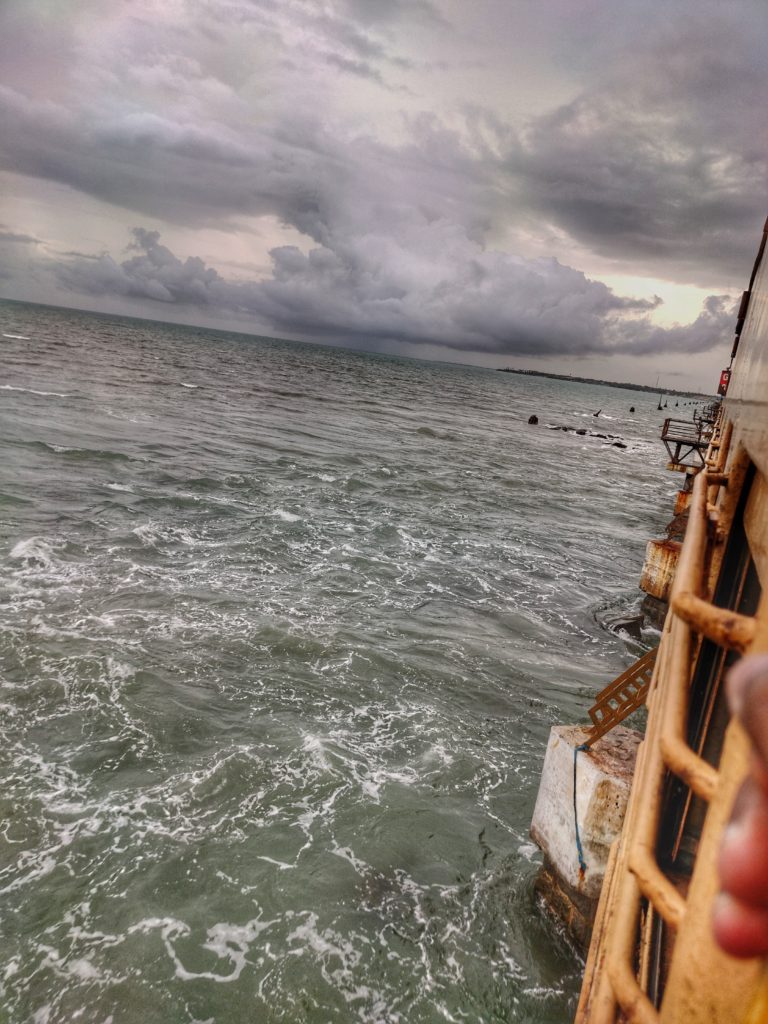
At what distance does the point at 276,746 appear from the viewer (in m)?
8.13

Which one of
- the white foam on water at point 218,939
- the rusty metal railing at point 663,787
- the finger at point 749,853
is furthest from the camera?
the white foam on water at point 218,939

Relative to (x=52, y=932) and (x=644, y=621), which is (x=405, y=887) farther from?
(x=644, y=621)

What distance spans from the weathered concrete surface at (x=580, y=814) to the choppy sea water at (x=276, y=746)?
463mm

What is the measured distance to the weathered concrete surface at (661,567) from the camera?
42.3ft

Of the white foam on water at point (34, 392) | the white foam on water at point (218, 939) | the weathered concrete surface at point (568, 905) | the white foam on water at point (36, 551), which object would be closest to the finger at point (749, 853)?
the weathered concrete surface at point (568, 905)

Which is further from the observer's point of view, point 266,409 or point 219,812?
point 266,409

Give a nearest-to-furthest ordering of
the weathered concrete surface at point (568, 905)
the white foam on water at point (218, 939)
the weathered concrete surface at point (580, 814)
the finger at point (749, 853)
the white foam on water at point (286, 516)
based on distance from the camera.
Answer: the finger at point (749, 853)
the weathered concrete surface at point (580, 814)
the white foam on water at point (218, 939)
the weathered concrete surface at point (568, 905)
the white foam on water at point (286, 516)

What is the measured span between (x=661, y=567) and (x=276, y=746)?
947 cm

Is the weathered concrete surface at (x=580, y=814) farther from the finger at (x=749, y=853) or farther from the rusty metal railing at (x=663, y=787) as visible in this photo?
the finger at (x=749, y=853)

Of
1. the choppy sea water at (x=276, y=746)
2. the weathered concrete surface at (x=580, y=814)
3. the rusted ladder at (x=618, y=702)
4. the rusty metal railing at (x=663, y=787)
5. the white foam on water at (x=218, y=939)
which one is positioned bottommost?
the white foam on water at (x=218, y=939)

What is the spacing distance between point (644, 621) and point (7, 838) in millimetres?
13002

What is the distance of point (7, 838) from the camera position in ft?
20.6

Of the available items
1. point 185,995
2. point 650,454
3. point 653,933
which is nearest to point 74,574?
point 185,995

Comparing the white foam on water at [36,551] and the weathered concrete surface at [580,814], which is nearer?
the weathered concrete surface at [580,814]
